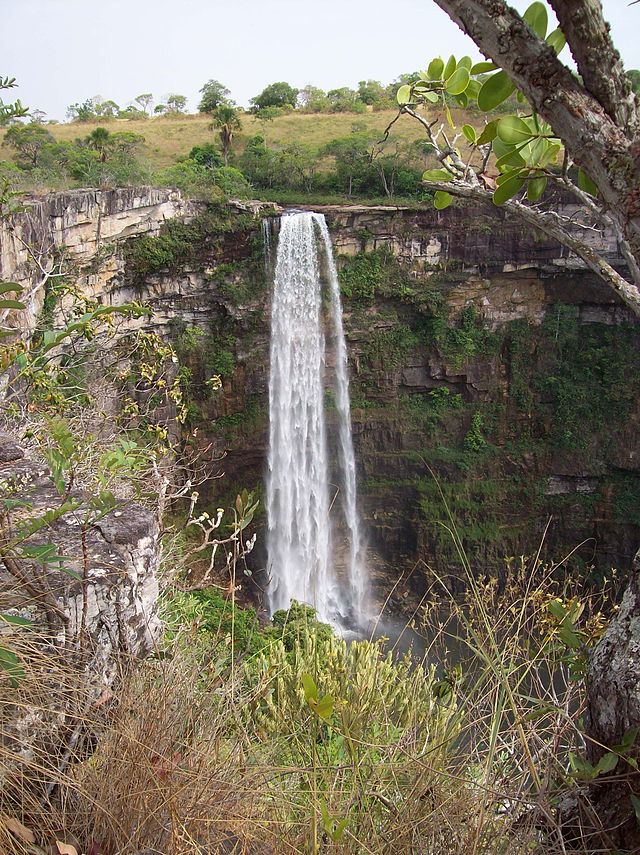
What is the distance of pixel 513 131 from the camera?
136 centimetres

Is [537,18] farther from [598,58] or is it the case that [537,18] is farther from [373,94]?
[373,94]

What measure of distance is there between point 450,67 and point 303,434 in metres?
13.8

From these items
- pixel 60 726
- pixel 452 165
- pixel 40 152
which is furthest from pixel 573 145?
pixel 40 152

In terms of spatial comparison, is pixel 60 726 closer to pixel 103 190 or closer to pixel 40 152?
pixel 103 190

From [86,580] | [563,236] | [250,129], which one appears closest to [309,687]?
[86,580]

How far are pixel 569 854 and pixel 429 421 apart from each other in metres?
15.3

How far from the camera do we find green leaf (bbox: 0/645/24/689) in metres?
1.28

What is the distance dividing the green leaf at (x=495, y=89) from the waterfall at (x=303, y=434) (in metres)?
13.5

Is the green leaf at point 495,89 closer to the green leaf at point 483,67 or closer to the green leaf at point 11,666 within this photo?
the green leaf at point 483,67

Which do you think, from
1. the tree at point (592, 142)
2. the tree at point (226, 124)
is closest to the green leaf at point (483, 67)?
the tree at point (592, 142)

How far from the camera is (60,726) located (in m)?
1.52

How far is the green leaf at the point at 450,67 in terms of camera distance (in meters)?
1.52

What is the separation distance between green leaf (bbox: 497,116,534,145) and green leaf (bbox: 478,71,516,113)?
4 cm

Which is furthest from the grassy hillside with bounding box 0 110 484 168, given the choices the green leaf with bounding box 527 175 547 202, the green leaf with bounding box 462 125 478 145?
the green leaf with bounding box 527 175 547 202
